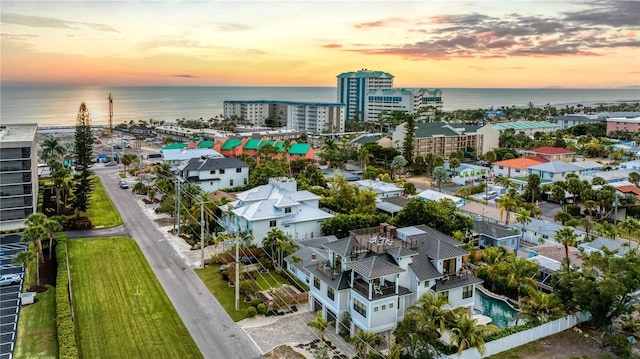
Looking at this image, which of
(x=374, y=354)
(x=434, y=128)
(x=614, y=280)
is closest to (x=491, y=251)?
(x=614, y=280)

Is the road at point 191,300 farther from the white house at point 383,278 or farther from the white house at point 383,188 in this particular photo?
the white house at point 383,188

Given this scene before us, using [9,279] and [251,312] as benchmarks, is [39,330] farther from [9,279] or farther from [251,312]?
[251,312]

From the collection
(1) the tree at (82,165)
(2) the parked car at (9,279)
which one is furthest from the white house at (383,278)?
(1) the tree at (82,165)

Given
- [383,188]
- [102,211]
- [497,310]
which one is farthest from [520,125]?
[102,211]

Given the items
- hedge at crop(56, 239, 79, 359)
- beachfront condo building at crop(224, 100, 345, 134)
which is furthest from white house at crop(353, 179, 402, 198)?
beachfront condo building at crop(224, 100, 345, 134)

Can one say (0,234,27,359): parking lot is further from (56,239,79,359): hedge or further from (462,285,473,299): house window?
(462,285,473,299): house window

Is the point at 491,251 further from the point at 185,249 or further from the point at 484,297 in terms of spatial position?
the point at 185,249

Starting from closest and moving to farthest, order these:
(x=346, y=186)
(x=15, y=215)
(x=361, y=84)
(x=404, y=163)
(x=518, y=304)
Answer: (x=518, y=304), (x=15, y=215), (x=346, y=186), (x=404, y=163), (x=361, y=84)
